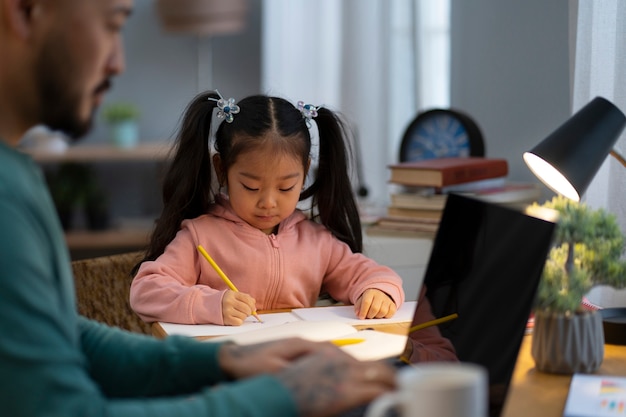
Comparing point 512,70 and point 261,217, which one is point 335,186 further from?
point 512,70

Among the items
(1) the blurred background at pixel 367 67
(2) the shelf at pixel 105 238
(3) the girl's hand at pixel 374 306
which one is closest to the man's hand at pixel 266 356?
(3) the girl's hand at pixel 374 306

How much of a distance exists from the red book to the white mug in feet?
5.98

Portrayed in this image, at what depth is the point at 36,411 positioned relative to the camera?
844 millimetres

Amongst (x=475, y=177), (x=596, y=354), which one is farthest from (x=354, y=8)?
(x=596, y=354)

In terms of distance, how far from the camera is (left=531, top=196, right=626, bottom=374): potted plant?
130 cm

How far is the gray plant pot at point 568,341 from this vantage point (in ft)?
4.27

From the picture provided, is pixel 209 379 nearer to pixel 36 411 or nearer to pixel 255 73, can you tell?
pixel 36 411

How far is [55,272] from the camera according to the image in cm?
93

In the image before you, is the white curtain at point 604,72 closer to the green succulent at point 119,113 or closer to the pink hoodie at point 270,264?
the pink hoodie at point 270,264

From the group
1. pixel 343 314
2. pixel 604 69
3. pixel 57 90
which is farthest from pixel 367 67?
pixel 57 90

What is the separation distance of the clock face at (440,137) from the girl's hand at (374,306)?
1177 mm

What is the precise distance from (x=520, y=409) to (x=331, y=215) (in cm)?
94

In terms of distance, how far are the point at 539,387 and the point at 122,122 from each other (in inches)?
162

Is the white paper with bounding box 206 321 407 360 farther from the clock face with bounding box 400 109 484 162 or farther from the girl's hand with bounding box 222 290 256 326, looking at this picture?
the clock face with bounding box 400 109 484 162
